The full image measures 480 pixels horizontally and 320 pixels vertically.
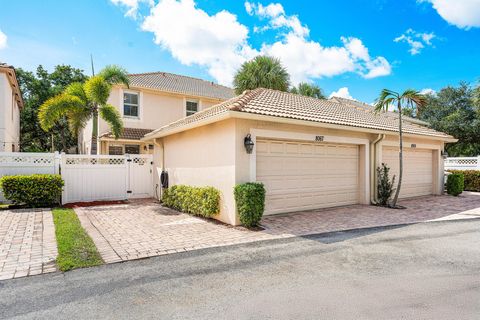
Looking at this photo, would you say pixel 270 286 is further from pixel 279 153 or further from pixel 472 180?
pixel 472 180

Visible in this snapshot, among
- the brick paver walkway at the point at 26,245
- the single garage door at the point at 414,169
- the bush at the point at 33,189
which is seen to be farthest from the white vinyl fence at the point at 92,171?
the single garage door at the point at 414,169

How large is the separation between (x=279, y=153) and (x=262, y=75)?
13.1 m

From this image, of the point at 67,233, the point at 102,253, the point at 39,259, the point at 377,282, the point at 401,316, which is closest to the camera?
the point at 401,316

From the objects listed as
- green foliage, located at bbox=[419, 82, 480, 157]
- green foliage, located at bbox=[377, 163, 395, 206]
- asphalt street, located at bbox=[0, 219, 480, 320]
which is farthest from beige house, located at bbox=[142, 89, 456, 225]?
green foliage, located at bbox=[419, 82, 480, 157]

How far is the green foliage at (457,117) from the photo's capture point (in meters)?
28.7

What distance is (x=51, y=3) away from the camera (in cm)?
991

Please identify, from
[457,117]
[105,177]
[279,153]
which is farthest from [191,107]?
[457,117]

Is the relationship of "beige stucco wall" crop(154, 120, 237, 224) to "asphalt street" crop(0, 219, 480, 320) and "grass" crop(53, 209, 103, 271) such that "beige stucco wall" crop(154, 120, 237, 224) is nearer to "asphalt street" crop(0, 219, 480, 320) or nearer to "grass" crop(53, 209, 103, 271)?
"asphalt street" crop(0, 219, 480, 320)

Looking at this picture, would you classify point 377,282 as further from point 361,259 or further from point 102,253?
point 102,253

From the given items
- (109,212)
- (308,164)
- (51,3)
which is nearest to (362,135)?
(308,164)

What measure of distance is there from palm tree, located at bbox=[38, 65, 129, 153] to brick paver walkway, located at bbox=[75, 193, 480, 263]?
16.3 feet

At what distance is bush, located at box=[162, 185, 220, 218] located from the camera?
860 cm

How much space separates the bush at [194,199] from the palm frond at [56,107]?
6.31 metres

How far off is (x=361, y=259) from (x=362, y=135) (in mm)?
7199
